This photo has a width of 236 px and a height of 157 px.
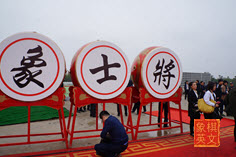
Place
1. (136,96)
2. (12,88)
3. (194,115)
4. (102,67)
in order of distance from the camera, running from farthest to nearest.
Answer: (136,96) < (194,115) < (102,67) < (12,88)

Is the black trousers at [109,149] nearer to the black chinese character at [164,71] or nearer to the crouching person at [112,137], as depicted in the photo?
the crouching person at [112,137]

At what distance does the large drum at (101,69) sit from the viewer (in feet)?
9.75

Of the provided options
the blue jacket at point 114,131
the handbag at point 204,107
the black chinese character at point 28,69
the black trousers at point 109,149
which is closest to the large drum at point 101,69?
the black chinese character at point 28,69

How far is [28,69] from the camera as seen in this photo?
2688mm

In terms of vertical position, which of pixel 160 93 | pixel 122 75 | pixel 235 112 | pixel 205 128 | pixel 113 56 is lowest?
pixel 205 128

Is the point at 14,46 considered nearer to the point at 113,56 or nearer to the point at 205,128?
the point at 113,56

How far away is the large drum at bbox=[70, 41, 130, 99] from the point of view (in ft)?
9.75

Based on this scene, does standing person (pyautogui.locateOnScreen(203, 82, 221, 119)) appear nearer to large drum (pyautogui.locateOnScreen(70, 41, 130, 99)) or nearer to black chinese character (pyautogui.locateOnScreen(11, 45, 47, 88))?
large drum (pyautogui.locateOnScreen(70, 41, 130, 99))

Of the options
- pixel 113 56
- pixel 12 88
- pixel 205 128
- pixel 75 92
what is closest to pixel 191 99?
pixel 205 128

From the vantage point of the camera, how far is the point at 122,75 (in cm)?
329

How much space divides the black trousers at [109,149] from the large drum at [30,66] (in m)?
1.29

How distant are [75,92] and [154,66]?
1.78 metres

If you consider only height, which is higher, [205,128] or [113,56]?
[113,56]

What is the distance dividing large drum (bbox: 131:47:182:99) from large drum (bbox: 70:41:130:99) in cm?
42
